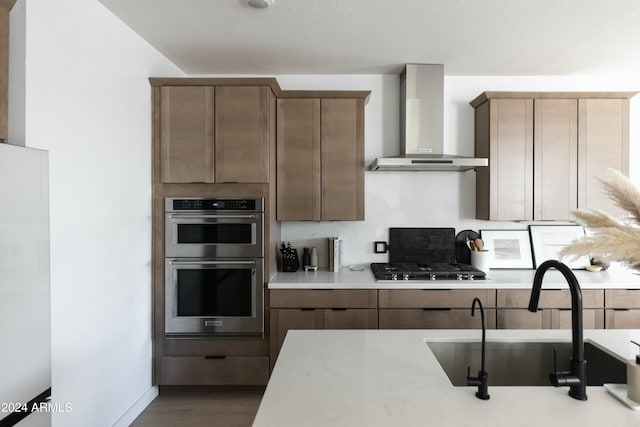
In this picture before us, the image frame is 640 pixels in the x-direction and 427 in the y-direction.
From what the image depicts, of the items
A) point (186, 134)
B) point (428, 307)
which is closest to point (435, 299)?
point (428, 307)

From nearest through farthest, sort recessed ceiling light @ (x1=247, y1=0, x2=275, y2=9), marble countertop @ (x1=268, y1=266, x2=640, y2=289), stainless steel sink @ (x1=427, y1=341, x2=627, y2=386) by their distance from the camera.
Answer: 1. stainless steel sink @ (x1=427, y1=341, x2=627, y2=386)
2. recessed ceiling light @ (x1=247, y1=0, x2=275, y2=9)
3. marble countertop @ (x1=268, y1=266, x2=640, y2=289)

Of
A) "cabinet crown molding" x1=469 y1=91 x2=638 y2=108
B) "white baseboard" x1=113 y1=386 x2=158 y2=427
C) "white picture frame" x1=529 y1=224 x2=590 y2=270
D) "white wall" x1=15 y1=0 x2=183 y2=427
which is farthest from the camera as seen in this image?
"white picture frame" x1=529 y1=224 x2=590 y2=270

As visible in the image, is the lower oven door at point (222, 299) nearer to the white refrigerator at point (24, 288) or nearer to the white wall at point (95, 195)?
the white wall at point (95, 195)

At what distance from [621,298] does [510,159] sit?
4.39 ft

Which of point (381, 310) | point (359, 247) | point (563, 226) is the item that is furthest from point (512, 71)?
point (381, 310)

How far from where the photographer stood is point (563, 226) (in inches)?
130

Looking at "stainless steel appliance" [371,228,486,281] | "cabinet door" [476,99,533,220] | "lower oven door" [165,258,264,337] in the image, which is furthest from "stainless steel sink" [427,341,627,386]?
"stainless steel appliance" [371,228,486,281]

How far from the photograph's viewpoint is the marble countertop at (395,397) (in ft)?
3.09

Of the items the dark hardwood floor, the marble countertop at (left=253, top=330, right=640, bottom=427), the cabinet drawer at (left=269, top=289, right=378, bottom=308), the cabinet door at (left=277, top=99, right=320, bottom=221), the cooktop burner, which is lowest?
the dark hardwood floor

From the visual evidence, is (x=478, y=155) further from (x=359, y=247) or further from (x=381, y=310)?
(x=381, y=310)

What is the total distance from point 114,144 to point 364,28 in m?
1.82

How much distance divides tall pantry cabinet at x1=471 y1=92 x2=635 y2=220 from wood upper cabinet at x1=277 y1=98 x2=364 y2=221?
1187 millimetres

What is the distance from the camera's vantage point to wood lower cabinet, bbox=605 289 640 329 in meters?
2.70

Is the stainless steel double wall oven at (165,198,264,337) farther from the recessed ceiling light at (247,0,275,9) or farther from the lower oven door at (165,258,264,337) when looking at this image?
the recessed ceiling light at (247,0,275,9)
